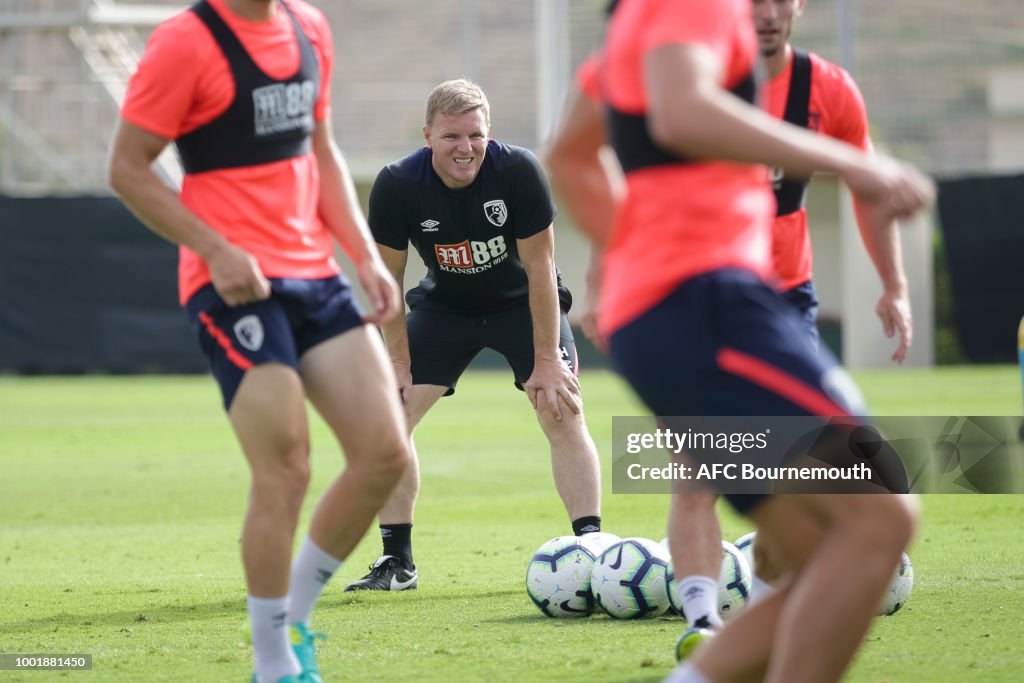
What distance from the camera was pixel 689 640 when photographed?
14.8 feet

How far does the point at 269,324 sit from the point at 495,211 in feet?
9.01

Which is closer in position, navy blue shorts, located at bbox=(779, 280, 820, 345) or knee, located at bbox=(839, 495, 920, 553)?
knee, located at bbox=(839, 495, 920, 553)

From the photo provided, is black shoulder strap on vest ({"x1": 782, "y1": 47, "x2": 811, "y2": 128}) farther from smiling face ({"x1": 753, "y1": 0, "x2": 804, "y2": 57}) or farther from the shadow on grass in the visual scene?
the shadow on grass

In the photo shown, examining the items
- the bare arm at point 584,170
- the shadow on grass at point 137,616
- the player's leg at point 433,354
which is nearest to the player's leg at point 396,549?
the player's leg at point 433,354

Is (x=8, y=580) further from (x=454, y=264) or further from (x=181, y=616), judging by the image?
(x=454, y=264)

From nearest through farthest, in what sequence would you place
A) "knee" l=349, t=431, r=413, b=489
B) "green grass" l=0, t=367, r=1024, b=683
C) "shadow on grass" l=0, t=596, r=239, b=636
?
"knee" l=349, t=431, r=413, b=489
"green grass" l=0, t=367, r=1024, b=683
"shadow on grass" l=0, t=596, r=239, b=636

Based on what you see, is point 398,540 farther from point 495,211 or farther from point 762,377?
point 762,377

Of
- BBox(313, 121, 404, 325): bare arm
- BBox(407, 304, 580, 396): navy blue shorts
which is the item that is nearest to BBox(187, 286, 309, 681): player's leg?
BBox(313, 121, 404, 325): bare arm

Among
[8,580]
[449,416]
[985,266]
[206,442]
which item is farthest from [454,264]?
[985,266]

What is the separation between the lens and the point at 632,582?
18.8ft

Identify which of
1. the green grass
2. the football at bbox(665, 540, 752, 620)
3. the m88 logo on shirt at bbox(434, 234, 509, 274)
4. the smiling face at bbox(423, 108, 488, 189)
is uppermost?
the smiling face at bbox(423, 108, 488, 189)

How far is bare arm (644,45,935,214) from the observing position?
109 inches

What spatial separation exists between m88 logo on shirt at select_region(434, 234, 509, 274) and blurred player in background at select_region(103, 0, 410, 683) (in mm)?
2453

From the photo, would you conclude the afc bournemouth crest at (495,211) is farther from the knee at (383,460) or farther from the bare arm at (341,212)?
the knee at (383,460)
